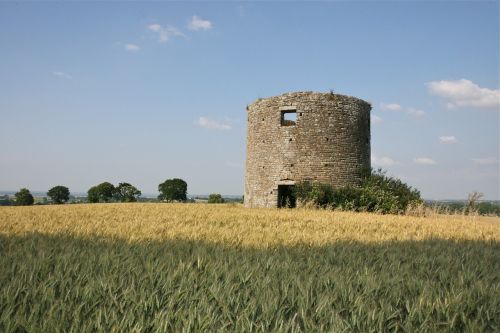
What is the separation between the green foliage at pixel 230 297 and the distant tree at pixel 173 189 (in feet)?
146

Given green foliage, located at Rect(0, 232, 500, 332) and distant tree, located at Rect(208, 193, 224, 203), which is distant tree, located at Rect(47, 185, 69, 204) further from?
green foliage, located at Rect(0, 232, 500, 332)

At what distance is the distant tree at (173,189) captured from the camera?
48.1 m

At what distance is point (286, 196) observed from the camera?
18.5 meters

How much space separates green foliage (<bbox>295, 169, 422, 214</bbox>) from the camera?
627 inches

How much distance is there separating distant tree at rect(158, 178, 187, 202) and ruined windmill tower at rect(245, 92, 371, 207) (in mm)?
31676

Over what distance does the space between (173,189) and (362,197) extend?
116 ft

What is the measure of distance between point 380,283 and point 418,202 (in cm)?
1499

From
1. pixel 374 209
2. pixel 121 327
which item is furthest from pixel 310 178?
pixel 121 327

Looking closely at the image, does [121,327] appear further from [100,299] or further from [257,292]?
[257,292]

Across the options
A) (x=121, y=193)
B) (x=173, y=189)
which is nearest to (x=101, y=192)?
(x=121, y=193)

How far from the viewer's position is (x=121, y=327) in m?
2.02

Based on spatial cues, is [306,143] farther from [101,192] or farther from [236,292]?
[101,192]

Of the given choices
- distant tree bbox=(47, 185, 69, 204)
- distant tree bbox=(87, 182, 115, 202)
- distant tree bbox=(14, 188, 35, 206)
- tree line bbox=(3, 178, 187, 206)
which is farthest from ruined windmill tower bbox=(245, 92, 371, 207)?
distant tree bbox=(47, 185, 69, 204)

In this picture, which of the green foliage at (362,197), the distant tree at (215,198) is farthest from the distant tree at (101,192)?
the green foliage at (362,197)
